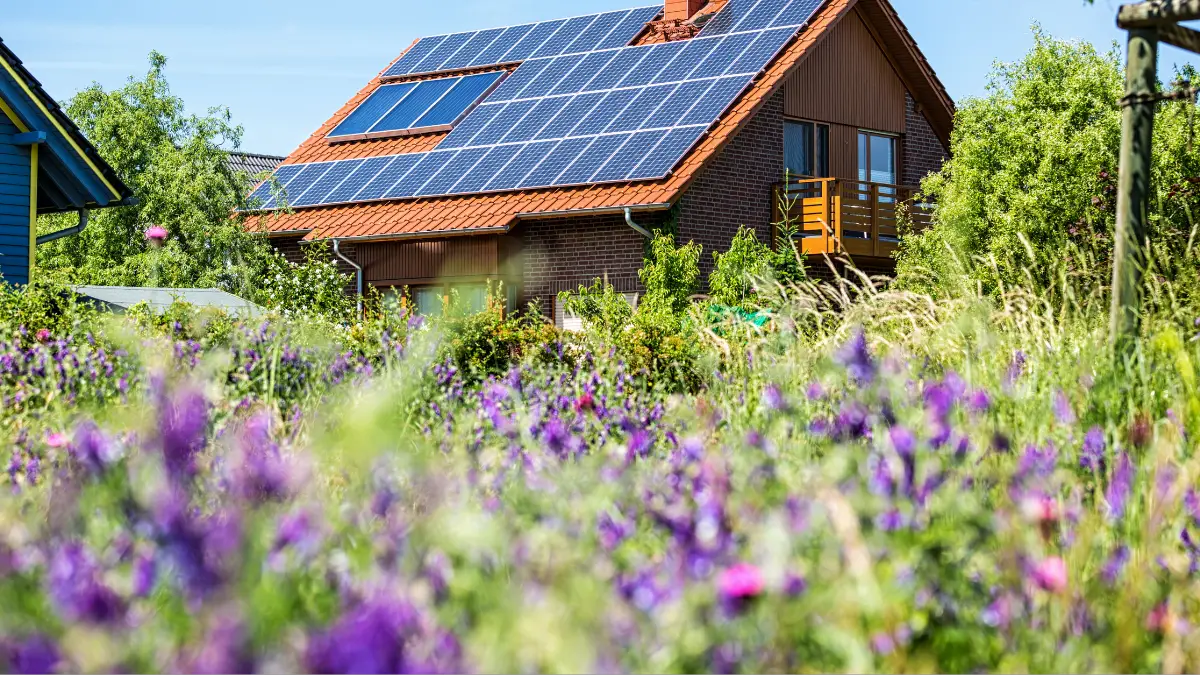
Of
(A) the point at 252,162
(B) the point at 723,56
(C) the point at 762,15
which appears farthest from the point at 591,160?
(A) the point at 252,162

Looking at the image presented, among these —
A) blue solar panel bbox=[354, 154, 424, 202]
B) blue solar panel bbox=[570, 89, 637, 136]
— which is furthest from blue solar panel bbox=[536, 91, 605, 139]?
blue solar panel bbox=[354, 154, 424, 202]

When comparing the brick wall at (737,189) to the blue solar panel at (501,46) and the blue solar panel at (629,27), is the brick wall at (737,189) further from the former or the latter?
the blue solar panel at (501,46)

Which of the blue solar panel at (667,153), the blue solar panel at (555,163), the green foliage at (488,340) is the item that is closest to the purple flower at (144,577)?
the green foliage at (488,340)

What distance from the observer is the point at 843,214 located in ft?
75.2

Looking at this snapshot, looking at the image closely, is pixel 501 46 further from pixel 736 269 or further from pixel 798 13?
pixel 736 269

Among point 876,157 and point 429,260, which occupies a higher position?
point 876,157

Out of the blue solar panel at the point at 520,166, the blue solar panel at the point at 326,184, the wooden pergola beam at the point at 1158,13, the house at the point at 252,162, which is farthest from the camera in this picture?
the house at the point at 252,162

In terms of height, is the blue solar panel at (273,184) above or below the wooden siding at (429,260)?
above

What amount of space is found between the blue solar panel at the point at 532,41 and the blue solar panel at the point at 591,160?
17.7 feet

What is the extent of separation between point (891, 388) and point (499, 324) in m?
9.16

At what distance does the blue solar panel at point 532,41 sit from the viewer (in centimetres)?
2689

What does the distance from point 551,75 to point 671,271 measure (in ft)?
20.2

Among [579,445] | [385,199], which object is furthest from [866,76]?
[579,445]

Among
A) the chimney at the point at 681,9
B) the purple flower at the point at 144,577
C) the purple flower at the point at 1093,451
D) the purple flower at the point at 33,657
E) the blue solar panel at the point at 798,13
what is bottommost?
the purple flower at the point at 33,657
